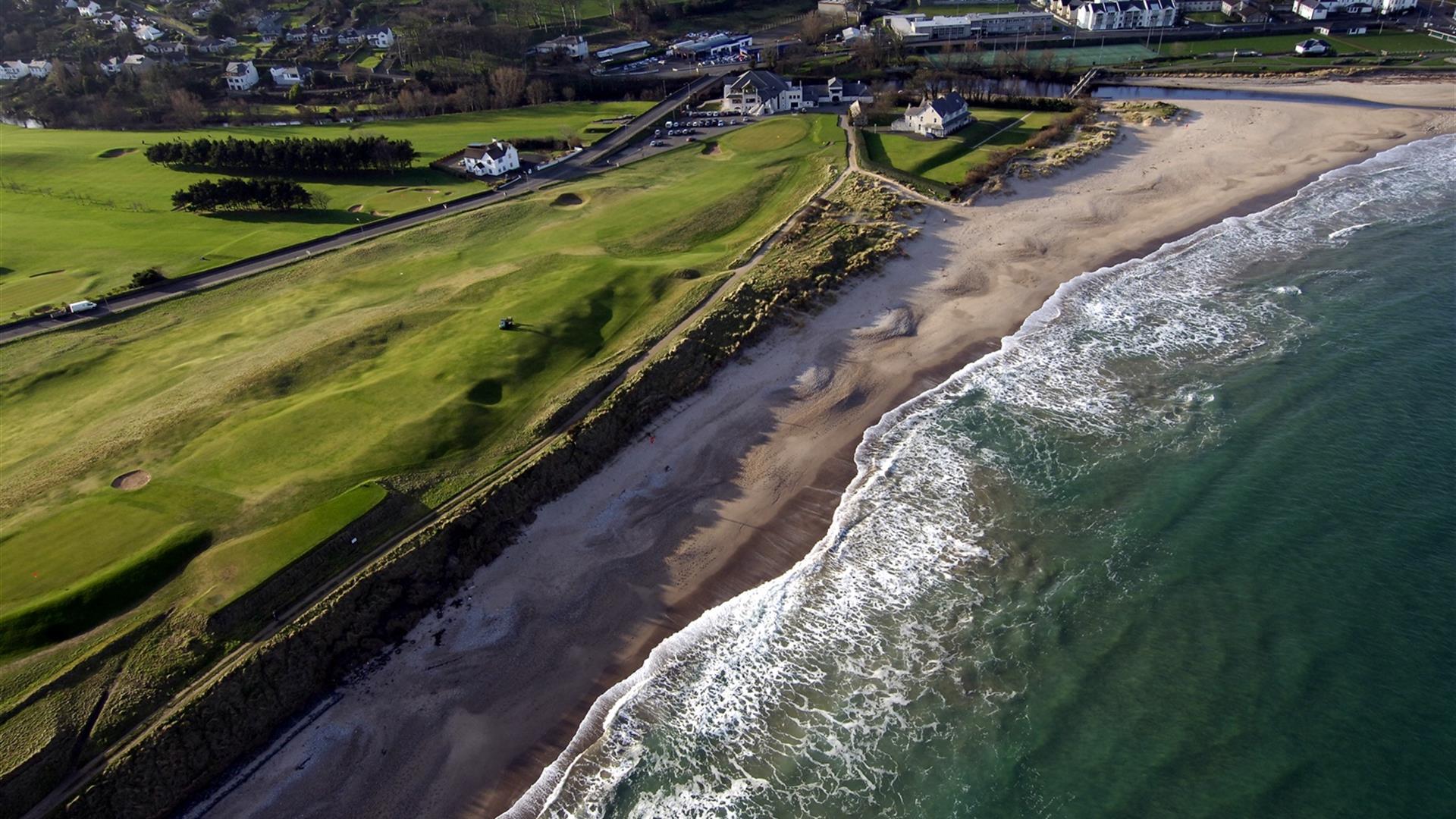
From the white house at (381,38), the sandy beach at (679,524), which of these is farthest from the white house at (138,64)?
the sandy beach at (679,524)

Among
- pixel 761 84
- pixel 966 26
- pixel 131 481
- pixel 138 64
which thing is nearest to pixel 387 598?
pixel 131 481

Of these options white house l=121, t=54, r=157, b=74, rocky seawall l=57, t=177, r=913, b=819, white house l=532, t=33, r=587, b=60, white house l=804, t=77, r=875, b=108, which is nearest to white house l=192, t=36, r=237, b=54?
white house l=121, t=54, r=157, b=74

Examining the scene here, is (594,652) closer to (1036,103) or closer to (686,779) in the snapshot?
(686,779)

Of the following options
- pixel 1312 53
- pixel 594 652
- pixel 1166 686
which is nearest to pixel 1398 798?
pixel 1166 686

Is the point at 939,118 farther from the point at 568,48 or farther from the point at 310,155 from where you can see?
the point at 568,48

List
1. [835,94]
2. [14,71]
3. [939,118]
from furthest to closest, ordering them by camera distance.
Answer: [14,71], [835,94], [939,118]
